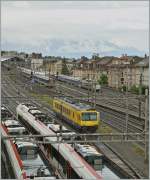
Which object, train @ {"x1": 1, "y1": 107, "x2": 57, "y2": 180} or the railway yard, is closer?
train @ {"x1": 1, "y1": 107, "x2": 57, "y2": 180}

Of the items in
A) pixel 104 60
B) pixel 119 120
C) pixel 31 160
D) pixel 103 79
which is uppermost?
Result: pixel 104 60

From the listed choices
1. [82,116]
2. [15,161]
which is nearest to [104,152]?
[82,116]

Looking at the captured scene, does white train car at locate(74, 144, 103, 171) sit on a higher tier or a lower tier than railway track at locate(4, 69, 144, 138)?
higher

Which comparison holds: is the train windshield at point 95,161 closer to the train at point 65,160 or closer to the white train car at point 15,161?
the train at point 65,160

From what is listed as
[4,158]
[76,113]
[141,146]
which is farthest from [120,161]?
[76,113]

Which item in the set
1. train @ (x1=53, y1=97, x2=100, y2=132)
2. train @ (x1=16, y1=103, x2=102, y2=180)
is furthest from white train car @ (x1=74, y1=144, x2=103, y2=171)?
train @ (x1=53, y1=97, x2=100, y2=132)

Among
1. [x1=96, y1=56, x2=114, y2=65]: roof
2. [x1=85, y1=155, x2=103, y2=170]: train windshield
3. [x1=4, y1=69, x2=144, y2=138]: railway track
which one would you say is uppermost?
[x1=96, y1=56, x2=114, y2=65]: roof

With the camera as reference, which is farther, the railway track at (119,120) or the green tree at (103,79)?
the green tree at (103,79)

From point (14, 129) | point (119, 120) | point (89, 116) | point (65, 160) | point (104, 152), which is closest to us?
point (65, 160)

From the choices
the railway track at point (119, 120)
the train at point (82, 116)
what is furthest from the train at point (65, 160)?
the railway track at point (119, 120)

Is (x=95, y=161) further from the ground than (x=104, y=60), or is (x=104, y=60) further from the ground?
(x=104, y=60)

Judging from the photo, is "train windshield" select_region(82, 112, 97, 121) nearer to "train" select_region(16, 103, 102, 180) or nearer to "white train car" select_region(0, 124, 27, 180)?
"train" select_region(16, 103, 102, 180)

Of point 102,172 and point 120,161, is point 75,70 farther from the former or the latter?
point 102,172

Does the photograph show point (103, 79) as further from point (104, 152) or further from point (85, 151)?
point (85, 151)
